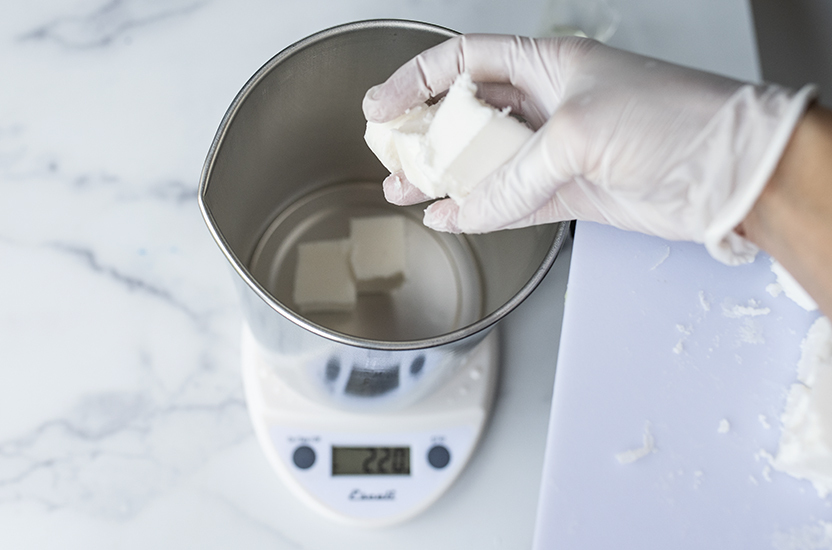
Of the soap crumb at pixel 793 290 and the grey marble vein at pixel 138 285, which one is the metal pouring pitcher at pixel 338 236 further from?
the soap crumb at pixel 793 290

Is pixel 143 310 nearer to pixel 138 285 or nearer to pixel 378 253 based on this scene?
pixel 138 285

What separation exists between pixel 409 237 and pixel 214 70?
1.29ft

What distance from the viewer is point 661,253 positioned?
621 mm

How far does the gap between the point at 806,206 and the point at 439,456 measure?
518 millimetres

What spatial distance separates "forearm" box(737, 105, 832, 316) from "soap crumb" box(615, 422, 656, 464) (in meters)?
0.18

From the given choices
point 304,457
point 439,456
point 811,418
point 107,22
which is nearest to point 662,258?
point 811,418

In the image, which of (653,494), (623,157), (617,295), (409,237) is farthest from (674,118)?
(409,237)

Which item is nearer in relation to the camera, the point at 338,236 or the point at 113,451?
the point at 113,451

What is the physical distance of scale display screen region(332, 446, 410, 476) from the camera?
81 centimetres

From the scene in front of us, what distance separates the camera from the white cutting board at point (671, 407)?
55 centimetres

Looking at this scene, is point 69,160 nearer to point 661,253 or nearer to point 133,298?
point 133,298

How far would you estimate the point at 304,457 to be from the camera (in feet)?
2.64

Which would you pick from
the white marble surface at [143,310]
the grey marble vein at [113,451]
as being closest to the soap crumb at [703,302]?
the white marble surface at [143,310]

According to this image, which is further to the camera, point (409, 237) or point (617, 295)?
point (409, 237)
